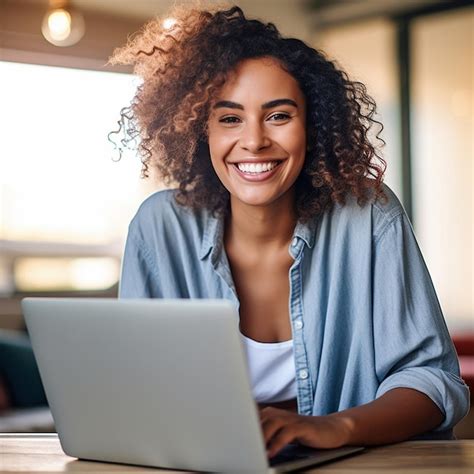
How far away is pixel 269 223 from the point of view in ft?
6.50

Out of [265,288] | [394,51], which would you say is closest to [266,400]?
[265,288]

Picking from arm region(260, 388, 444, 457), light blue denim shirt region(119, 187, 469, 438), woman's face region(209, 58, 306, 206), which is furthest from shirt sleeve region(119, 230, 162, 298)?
arm region(260, 388, 444, 457)

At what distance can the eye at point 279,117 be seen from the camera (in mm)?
1897

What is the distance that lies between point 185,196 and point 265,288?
275 mm

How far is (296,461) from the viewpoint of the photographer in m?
1.32

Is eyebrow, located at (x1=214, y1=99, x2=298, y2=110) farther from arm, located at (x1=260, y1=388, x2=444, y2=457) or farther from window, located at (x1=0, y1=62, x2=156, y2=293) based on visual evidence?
window, located at (x1=0, y1=62, x2=156, y2=293)

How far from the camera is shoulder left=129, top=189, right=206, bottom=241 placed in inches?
80.0

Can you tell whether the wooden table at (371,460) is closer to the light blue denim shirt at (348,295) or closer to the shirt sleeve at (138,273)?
the light blue denim shirt at (348,295)

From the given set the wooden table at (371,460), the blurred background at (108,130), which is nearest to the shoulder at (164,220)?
the wooden table at (371,460)

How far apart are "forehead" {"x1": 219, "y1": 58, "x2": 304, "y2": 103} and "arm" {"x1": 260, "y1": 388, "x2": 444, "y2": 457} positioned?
2.05 ft

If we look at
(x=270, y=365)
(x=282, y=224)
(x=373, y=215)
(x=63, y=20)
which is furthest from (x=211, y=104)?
(x=63, y=20)

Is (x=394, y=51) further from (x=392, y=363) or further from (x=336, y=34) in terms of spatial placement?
(x=392, y=363)

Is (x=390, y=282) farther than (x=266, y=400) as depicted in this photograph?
No

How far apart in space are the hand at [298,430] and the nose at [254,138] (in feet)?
2.00
